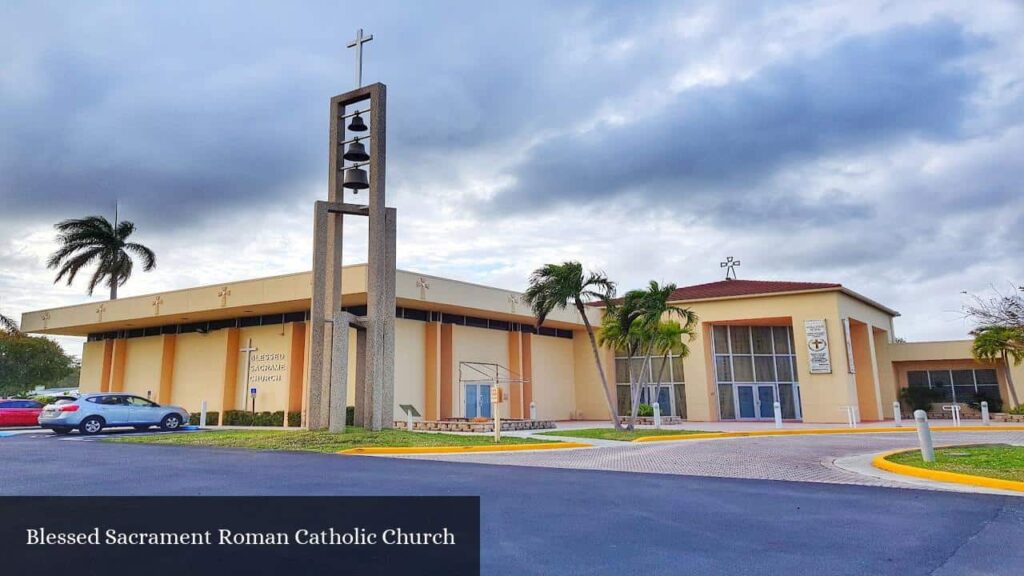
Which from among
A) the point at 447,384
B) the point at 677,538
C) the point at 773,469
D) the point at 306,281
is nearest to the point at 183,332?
the point at 306,281

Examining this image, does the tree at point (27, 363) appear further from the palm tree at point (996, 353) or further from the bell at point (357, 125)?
the palm tree at point (996, 353)

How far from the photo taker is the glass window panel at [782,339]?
114ft

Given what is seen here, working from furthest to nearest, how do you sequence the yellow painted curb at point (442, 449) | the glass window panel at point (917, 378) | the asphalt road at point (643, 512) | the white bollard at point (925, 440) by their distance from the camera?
1. the glass window panel at point (917, 378)
2. the yellow painted curb at point (442, 449)
3. the white bollard at point (925, 440)
4. the asphalt road at point (643, 512)

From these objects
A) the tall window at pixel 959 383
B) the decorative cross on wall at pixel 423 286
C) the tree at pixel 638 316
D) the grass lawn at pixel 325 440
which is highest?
the decorative cross on wall at pixel 423 286

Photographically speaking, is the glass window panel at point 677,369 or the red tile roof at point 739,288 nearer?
the red tile roof at point 739,288

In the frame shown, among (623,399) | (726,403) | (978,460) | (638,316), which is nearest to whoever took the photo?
(978,460)

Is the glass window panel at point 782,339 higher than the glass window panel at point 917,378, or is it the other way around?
the glass window panel at point 782,339

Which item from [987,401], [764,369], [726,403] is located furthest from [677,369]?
[987,401]

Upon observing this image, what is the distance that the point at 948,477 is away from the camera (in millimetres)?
10320

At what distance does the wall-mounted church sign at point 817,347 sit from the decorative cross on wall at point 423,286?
1767 centimetres

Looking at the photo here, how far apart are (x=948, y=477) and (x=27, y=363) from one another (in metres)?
60.8

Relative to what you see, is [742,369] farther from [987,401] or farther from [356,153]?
[356,153]

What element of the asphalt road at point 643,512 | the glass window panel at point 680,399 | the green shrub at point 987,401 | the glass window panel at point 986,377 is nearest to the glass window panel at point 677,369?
the glass window panel at point 680,399

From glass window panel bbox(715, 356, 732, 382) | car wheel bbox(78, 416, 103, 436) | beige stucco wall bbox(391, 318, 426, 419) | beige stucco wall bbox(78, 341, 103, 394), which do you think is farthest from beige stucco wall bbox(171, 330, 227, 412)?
glass window panel bbox(715, 356, 732, 382)
